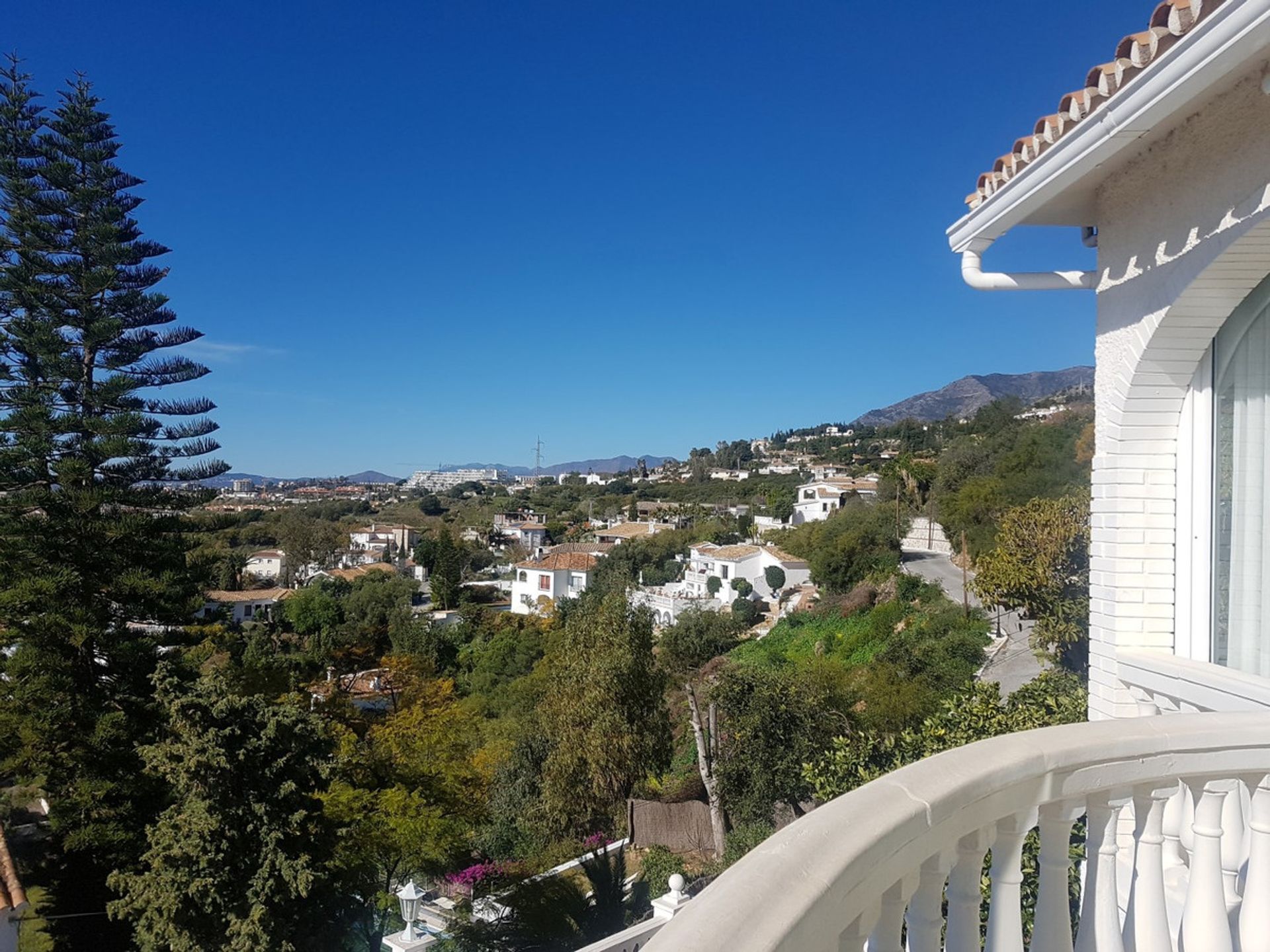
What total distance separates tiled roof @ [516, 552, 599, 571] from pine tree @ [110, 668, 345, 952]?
29.8 m

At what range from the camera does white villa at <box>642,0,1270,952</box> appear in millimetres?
960

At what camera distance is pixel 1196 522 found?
2.59m

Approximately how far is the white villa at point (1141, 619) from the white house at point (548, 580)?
33042 millimetres

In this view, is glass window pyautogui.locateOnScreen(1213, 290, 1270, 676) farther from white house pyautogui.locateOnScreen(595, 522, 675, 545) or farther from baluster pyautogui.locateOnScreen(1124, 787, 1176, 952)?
white house pyautogui.locateOnScreen(595, 522, 675, 545)

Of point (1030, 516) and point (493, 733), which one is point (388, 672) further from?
point (1030, 516)

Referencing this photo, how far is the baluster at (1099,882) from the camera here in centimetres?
125

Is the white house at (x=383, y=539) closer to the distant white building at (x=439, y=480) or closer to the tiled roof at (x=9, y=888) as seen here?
the tiled roof at (x=9, y=888)

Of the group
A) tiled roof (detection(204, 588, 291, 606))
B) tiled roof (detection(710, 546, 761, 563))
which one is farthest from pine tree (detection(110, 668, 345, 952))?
tiled roof (detection(204, 588, 291, 606))

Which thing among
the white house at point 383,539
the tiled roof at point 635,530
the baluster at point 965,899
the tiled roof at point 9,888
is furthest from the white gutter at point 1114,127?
the white house at point 383,539

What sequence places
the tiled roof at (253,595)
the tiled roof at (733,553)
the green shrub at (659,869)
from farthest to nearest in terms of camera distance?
the tiled roof at (253,595), the tiled roof at (733,553), the green shrub at (659,869)

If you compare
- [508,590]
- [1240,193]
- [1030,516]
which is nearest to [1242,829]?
[1240,193]

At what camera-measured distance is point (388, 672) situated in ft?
67.1

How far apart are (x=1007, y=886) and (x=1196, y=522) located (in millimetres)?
1964

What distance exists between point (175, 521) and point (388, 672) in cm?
1074
